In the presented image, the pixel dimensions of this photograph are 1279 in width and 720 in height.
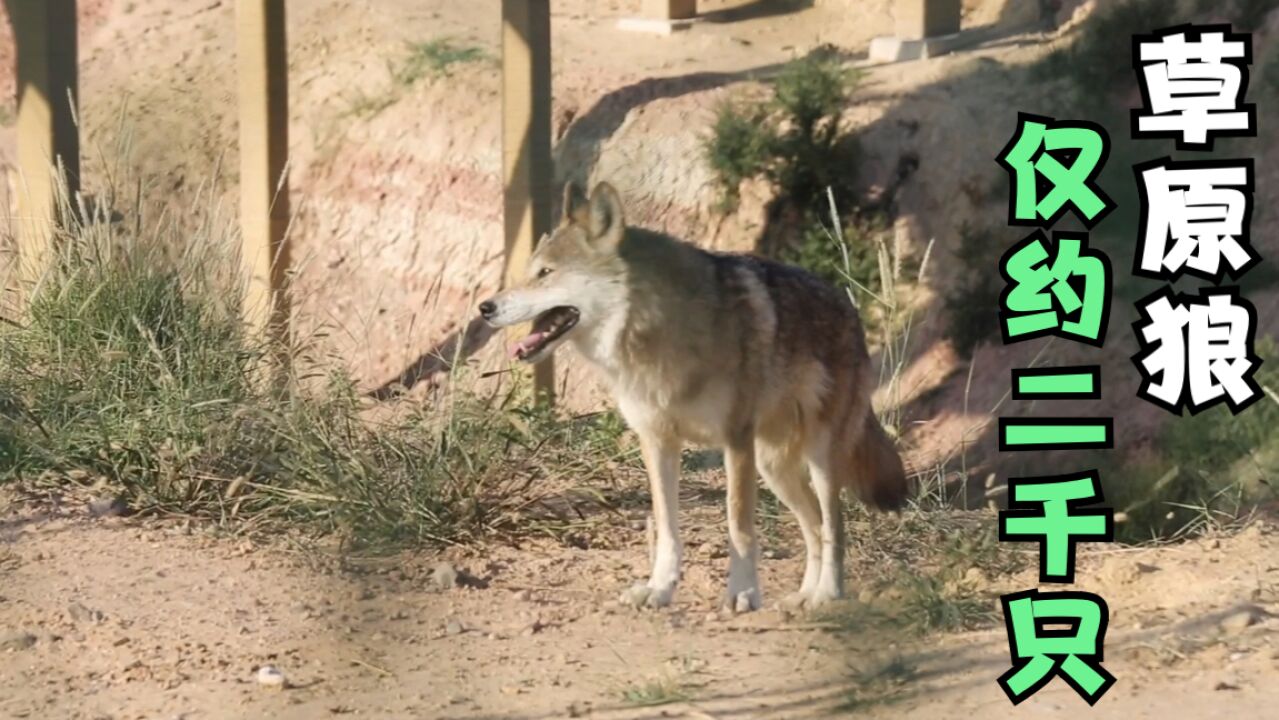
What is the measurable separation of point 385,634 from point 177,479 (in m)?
1.75

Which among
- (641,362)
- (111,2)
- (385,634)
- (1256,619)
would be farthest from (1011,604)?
(111,2)

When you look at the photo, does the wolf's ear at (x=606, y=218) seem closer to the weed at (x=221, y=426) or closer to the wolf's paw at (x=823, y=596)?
the weed at (x=221, y=426)

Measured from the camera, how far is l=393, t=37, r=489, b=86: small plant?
17.8 meters

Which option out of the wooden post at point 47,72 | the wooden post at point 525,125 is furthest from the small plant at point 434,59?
the wooden post at point 47,72

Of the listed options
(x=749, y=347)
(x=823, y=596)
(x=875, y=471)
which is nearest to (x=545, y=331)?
(x=749, y=347)

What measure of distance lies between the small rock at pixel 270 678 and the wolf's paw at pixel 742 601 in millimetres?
1607

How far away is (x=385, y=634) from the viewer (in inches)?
234

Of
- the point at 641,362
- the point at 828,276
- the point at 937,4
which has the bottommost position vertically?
the point at 828,276

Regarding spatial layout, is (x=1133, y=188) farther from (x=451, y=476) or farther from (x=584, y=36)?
(x=451, y=476)

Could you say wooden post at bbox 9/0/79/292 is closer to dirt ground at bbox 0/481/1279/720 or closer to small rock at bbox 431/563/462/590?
dirt ground at bbox 0/481/1279/720

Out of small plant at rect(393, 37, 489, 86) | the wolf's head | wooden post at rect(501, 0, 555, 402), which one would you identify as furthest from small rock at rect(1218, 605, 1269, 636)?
small plant at rect(393, 37, 489, 86)

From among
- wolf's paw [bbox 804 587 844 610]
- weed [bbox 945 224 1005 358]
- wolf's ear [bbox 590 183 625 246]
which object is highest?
wolf's ear [bbox 590 183 625 246]

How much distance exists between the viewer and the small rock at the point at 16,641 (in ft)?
19.0

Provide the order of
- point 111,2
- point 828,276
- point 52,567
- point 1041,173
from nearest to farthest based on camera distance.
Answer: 1. point 52,567
2. point 1041,173
3. point 828,276
4. point 111,2
